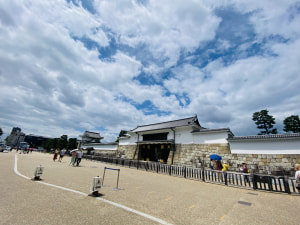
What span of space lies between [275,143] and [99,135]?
39477mm

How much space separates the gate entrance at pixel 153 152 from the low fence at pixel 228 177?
6.24 metres

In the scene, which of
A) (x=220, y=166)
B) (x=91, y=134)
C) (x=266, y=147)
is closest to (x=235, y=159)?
(x=220, y=166)

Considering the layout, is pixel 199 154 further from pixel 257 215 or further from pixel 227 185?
pixel 257 215

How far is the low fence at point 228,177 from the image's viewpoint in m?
7.33

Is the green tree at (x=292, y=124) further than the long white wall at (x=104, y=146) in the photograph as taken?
No

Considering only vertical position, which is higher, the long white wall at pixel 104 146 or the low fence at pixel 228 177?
the long white wall at pixel 104 146

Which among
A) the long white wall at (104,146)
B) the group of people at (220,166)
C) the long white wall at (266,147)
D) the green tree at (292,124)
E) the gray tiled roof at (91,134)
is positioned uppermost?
the green tree at (292,124)

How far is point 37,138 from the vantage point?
2955 inches

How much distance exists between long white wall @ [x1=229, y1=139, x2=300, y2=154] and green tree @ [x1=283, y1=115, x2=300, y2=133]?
822 inches

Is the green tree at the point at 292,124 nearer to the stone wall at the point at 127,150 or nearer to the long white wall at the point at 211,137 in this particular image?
the long white wall at the point at 211,137

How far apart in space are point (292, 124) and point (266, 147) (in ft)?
70.6

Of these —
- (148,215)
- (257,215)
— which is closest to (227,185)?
(257,215)

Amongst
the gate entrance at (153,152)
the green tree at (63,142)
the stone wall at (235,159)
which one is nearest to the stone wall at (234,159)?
the stone wall at (235,159)

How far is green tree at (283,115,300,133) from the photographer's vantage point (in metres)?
24.7
